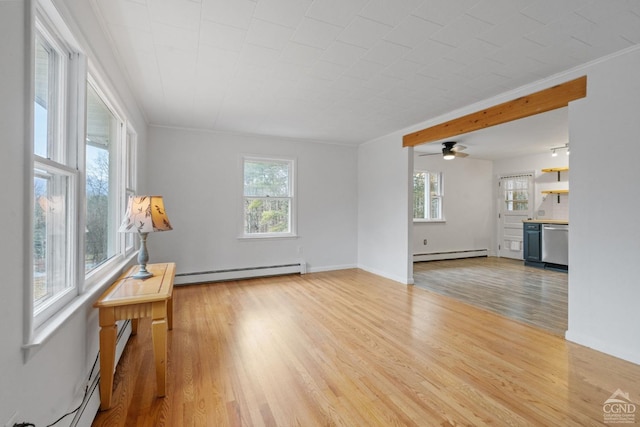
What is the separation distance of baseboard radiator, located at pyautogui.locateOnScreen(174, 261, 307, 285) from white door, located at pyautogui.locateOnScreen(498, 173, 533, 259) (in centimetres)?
508

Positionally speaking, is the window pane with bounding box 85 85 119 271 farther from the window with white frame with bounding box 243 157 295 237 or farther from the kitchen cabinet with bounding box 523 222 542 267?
the kitchen cabinet with bounding box 523 222 542 267

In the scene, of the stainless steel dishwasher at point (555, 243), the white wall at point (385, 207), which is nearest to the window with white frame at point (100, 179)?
the white wall at point (385, 207)

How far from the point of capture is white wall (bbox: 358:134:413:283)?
15.1 feet

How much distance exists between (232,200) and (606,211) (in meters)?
4.52

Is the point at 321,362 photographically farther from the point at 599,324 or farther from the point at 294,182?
the point at 294,182

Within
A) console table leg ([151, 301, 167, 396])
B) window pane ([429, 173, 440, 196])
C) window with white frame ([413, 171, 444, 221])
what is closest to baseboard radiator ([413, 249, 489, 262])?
window with white frame ([413, 171, 444, 221])

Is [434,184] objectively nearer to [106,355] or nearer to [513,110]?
[513,110]

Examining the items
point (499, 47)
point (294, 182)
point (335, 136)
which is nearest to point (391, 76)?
point (499, 47)

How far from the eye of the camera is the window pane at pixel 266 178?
16.4ft

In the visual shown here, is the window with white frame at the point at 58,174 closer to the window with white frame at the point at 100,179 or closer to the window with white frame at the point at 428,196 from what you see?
the window with white frame at the point at 100,179

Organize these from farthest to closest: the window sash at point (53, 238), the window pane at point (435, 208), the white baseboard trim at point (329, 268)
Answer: the window pane at point (435, 208) → the white baseboard trim at point (329, 268) → the window sash at point (53, 238)

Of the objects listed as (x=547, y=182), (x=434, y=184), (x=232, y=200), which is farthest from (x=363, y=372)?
(x=547, y=182)

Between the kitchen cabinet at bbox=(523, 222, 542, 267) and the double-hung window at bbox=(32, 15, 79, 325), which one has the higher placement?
the double-hung window at bbox=(32, 15, 79, 325)

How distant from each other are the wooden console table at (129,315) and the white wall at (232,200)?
2531 millimetres
